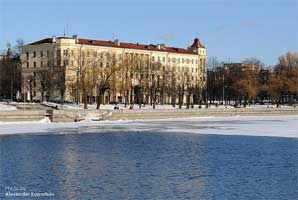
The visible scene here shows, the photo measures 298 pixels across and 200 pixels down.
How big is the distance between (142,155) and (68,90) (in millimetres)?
63953

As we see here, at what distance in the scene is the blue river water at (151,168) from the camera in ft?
50.6

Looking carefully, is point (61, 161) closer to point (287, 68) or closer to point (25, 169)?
point (25, 169)

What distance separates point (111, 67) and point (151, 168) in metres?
47.6

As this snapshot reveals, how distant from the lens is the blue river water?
50.6 feet

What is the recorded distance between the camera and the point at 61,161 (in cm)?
2133

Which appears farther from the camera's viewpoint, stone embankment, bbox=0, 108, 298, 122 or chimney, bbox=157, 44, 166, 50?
chimney, bbox=157, 44, 166, 50

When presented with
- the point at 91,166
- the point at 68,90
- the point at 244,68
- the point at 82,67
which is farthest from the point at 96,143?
the point at 244,68

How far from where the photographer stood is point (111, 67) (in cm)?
6650

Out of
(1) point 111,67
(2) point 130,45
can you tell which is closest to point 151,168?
(1) point 111,67

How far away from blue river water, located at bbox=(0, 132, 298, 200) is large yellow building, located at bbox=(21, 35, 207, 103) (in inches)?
1465

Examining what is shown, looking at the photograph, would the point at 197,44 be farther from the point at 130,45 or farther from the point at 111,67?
the point at 111,67

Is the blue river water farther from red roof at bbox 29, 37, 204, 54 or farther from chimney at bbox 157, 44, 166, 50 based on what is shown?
chimney at bbox 157, 44, 166, 50

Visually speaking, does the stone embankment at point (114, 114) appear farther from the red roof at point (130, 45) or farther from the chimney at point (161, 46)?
the chimney at point (161, 46)

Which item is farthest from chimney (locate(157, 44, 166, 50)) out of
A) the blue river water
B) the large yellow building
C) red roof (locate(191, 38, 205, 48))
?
the blue river water
